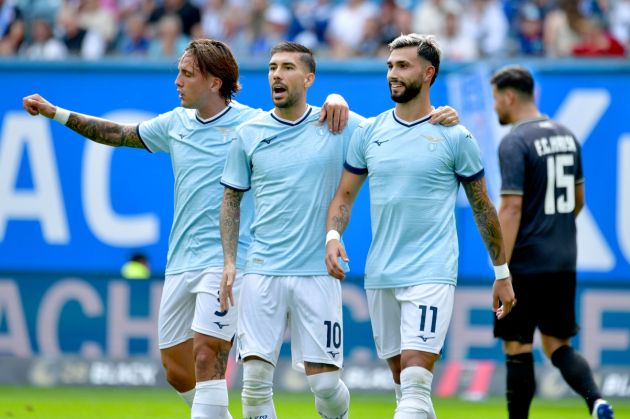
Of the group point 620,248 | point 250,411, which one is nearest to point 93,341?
point 620,248

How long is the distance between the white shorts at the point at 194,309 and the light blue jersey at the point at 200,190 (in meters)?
0.08

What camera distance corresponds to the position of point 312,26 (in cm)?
1855

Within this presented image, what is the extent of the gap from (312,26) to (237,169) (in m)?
10.0

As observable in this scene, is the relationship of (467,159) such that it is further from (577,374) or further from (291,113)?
(577,374)

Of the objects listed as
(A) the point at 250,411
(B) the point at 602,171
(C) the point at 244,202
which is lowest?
(A) the point at 250,411

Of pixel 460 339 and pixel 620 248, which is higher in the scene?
pixel 620 248

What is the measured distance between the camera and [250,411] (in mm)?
8602

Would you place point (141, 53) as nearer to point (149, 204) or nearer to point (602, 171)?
point (149, 204)

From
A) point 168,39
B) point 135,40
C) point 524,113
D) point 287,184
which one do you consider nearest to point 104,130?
point 287,184

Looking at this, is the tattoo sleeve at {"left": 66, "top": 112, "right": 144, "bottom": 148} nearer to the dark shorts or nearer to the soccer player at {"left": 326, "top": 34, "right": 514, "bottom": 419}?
the soccer player at {"left": 326, "top": 34, "right": 514, "bottom": 419}

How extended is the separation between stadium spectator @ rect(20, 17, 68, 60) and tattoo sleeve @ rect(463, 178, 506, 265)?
10.5 metres

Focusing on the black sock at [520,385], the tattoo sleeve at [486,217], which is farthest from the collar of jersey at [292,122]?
the black sock at [520,385]

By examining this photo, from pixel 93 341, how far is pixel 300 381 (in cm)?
255

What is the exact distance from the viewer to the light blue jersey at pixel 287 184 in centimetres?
870
